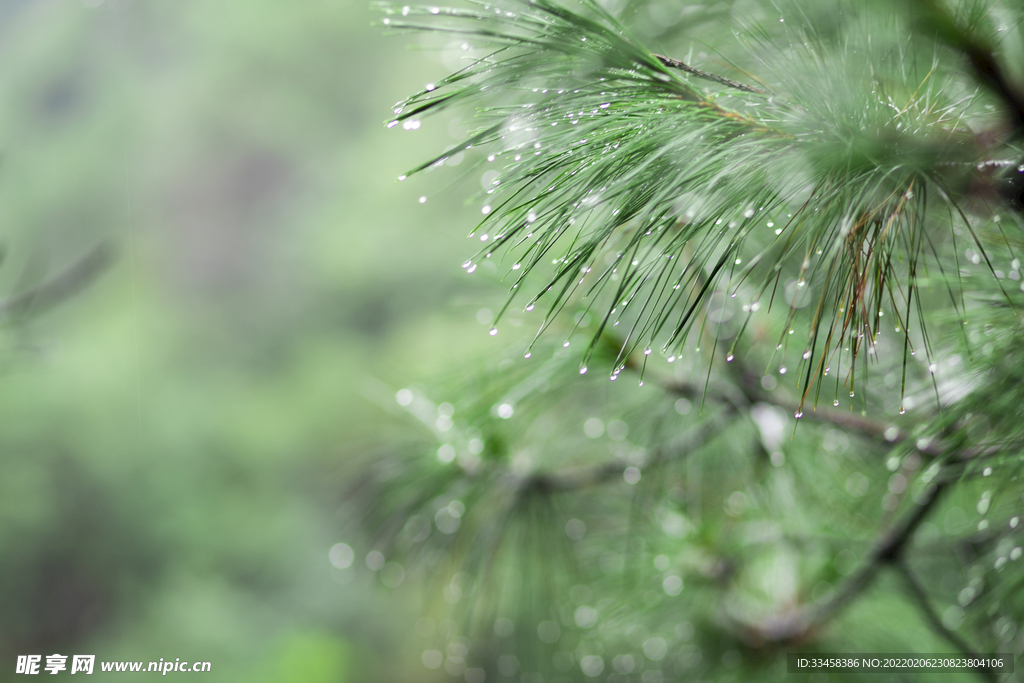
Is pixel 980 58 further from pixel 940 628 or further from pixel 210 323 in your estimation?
pixel 210 323

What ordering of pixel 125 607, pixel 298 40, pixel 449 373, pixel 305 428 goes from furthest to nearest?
pixel 298 40, pixel 305 428, pixel 125 607, pixel 449 373

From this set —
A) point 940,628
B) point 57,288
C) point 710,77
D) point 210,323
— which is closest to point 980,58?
point 710,77

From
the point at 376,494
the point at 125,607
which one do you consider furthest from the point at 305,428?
the point at 376,494

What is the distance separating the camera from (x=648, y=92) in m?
0.24

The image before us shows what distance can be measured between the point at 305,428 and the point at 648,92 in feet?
11.0

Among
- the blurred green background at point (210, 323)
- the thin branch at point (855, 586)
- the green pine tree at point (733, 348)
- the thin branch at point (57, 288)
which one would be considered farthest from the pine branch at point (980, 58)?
the blurred green background at point (210, 323)

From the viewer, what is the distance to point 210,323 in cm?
347

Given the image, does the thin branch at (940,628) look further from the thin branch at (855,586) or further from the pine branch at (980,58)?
the pine branch at (980,58)

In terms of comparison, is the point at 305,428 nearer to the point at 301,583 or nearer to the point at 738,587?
the point at 301,583

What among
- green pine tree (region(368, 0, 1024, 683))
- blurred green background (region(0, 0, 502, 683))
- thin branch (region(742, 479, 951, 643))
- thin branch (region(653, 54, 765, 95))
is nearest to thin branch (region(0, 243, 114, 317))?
green pine tree (region(368, 0, 1024, 683))

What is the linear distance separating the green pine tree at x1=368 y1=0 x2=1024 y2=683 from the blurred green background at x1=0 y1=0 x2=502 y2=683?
6.40 ft

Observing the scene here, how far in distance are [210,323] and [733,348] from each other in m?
3.65

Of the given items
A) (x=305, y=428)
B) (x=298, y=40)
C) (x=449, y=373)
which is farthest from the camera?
(x=298, y=40)

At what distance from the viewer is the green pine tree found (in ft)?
0.75
